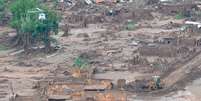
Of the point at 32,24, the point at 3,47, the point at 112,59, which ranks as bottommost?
the point at 3,47

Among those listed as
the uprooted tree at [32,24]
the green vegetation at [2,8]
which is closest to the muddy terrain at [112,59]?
the uprooted tree at [32,24]

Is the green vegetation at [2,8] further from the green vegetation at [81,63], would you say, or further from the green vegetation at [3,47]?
the green vegetation at [81,63]

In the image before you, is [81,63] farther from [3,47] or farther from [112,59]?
[3,47]

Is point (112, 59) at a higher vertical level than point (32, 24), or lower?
lower

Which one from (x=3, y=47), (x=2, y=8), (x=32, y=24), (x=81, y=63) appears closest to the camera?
(x=81, y=63)

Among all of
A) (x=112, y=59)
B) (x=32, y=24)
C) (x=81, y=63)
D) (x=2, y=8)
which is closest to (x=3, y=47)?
(x=32, y=24)

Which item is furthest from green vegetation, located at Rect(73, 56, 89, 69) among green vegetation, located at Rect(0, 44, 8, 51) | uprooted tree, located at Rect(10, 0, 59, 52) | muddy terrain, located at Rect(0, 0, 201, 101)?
green vegetation, located at Rect(0, 44, 8, 51)
